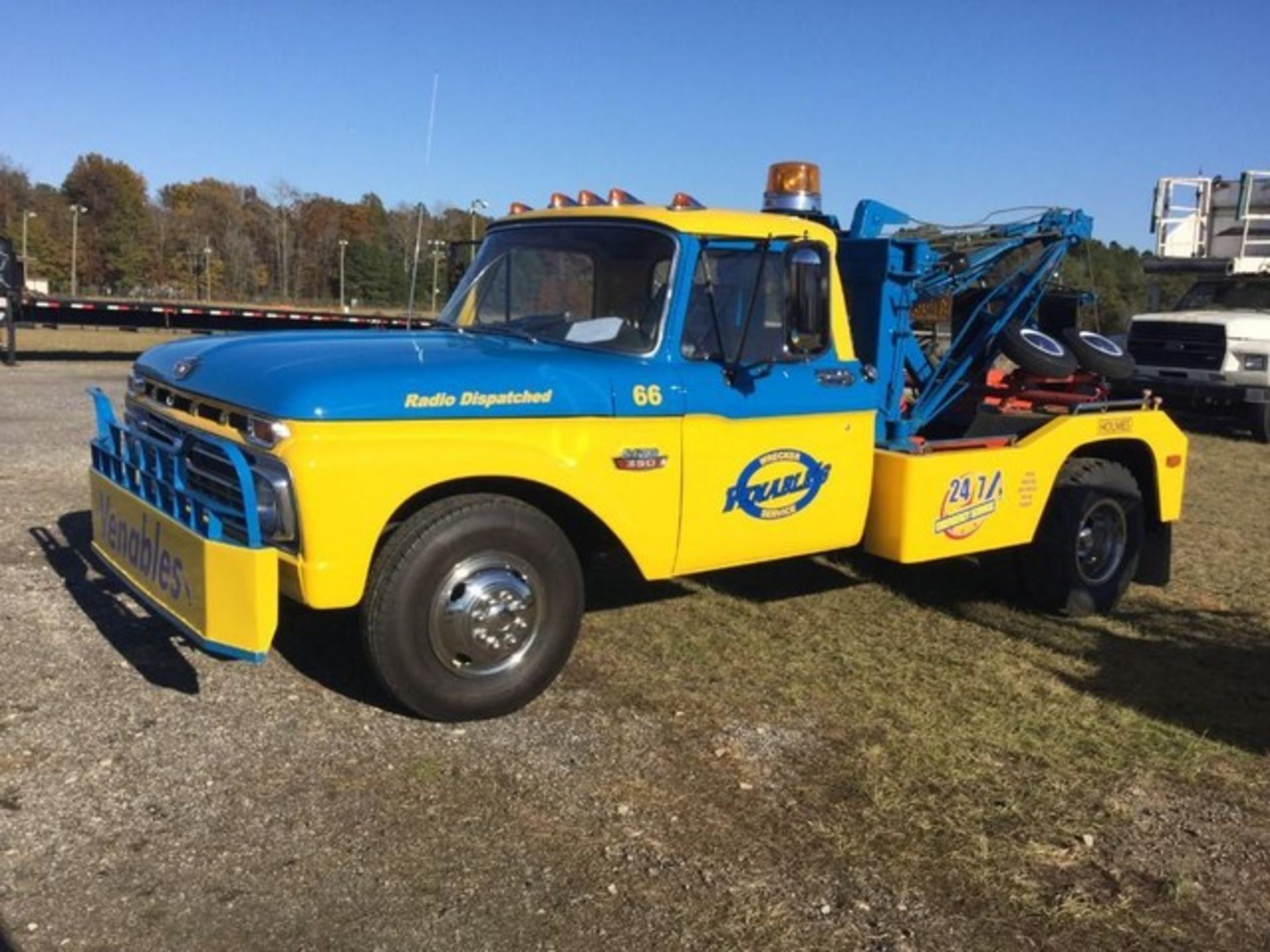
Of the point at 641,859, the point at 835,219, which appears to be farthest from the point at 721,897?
the point at 835,219

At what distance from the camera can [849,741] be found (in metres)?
4.49

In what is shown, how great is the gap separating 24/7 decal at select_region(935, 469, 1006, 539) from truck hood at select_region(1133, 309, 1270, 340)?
37.2 feet

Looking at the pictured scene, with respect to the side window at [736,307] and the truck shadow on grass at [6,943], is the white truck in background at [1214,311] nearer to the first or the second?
the side window at [736,307]

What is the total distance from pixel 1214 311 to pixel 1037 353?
1173cm

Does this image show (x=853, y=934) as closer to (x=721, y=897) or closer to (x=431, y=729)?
(x=721, y=897)

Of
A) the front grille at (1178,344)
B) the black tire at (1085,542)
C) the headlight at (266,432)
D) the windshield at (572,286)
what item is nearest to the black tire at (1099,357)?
the black tire at (1085,542)

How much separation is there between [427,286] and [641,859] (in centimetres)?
468

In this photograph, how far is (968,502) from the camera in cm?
582

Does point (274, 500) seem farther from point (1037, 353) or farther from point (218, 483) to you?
point (1037, 353)

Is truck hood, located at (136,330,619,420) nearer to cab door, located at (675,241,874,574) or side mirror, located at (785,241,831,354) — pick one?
cab door, located at (675,241,874,574)

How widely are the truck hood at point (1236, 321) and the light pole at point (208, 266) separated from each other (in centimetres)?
8914

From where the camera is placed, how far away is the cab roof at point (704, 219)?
4.88m

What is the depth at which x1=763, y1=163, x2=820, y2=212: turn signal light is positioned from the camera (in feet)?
19.5

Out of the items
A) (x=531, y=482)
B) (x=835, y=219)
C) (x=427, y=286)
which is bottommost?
(x=531, y=482)
